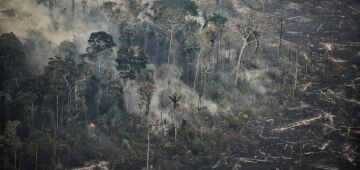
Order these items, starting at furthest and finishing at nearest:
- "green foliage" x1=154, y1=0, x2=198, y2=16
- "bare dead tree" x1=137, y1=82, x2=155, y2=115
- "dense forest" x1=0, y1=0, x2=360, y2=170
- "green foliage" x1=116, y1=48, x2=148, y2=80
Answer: "green foliage" x1=154, y1=0, x2=198, y2=16, "green foliage" x1=116, y1=48, x2=148, y2=80, "bare dead tree" x1=137, y1=82, x2=155, y2=115, "dense forest" x1=0, y1=0, x2=360, y2=170

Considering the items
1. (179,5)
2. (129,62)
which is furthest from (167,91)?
(179,5)

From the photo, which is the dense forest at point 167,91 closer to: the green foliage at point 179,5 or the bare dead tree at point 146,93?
the green foliage at point 179,5

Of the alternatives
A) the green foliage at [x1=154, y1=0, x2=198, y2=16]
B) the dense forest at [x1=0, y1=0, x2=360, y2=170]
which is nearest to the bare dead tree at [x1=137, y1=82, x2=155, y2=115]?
the dense forest at [x1=0, y1=0, x2=360, y2=170]

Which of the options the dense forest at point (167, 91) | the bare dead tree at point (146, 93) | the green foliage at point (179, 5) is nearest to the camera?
the dense forest at point (167, 91)

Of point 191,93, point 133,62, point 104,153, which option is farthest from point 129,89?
point 104,153

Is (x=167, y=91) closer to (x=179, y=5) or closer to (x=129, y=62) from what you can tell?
(x=129, y=62)

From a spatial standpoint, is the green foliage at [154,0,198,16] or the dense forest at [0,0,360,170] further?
the green foliage at [154,0,198,16]

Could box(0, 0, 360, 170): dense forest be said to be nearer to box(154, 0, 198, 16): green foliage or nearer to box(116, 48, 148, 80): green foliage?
box(116, 48, 148, 80): green foliage

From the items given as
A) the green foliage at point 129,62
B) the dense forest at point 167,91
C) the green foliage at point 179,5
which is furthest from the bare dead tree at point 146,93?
the green foliage at point 179,5

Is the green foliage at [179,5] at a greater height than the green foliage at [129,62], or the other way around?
the green foliage at [179,5]

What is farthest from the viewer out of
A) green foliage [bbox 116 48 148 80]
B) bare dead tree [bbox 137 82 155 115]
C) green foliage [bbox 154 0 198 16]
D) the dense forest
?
green foliage [bbox 154 0 198 16]
